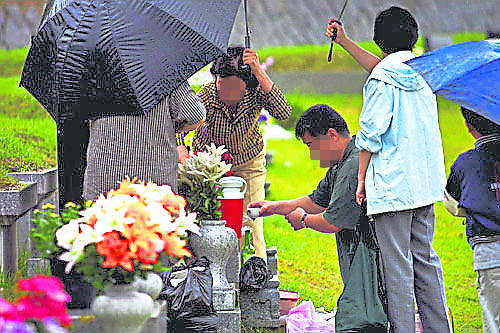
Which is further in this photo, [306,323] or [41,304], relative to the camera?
[306,323]

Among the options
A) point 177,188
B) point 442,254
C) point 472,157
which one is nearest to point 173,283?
point 177,188

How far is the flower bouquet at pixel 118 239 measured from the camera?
223 cm

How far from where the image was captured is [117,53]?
12.0ft

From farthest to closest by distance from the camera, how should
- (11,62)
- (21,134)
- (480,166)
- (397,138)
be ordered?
(11,62) → (21,134) → (397,138) → (480,166)

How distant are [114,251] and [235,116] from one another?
2.88 m

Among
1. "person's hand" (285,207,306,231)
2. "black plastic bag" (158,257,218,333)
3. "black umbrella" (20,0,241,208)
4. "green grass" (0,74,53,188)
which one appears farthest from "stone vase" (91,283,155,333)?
"green grass" (0,74,53,188)

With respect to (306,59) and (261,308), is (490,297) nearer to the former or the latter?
(261,308)

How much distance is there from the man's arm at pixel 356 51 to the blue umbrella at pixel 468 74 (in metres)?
0.42

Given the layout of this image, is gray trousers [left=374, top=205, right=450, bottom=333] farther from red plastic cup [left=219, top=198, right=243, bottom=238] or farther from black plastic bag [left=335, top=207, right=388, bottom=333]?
red plastic cup [left=219, top=198, right=243, bottom=238]

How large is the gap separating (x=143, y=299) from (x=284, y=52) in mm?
8566

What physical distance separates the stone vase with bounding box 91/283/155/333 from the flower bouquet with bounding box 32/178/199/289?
1.5 inches

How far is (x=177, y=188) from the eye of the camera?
398cm

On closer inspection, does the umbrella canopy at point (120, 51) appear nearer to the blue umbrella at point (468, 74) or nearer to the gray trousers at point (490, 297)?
the blue umbrella at point (468, 74)

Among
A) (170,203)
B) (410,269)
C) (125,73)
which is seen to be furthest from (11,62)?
(170,203)
